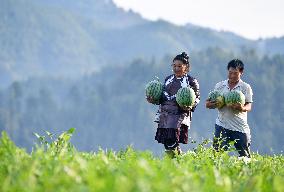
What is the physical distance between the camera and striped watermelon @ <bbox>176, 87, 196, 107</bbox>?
8.23m

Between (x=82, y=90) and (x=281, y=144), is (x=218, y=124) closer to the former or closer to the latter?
(x=281, y=144)

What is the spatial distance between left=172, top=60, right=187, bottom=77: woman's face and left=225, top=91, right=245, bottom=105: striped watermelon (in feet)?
2.49

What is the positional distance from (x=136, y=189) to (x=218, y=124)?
22.6 ft

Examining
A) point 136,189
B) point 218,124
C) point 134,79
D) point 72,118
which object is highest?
point 134,79

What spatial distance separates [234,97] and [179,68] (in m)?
0.92

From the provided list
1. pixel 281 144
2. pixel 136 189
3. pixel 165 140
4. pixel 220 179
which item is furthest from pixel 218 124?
pixel 281 144

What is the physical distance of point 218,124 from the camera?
920cm

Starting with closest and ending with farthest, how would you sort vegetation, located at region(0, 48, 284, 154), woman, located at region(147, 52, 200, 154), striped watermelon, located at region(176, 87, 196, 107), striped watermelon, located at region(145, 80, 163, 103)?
striped watermelon, located at region(176, 87, 196, 107), woman, located at region(147, 52, 200, 154), striped watermelon, located at region(145, 80, 163, 103), vegetation, located at region(0, 48, 284, 154)

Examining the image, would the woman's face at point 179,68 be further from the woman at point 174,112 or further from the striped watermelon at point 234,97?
the striped watermelon at point 234,97

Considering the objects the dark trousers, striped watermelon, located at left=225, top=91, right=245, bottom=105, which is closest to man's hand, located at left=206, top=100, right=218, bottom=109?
striped watermelon, located at left=225, top=91, right=245, bottom=105

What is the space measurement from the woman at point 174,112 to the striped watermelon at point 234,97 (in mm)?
473

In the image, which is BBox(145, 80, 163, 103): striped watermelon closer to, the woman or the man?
the woman

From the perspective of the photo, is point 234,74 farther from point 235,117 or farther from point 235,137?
point 235,137

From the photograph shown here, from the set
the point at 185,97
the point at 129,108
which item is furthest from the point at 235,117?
the point at 129,108
